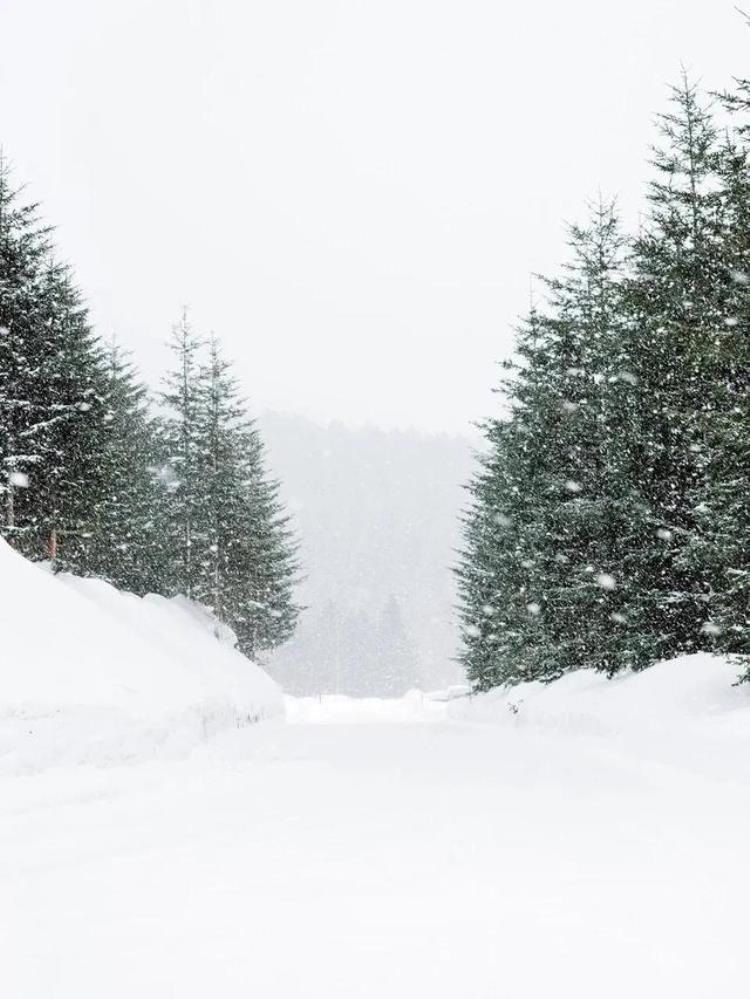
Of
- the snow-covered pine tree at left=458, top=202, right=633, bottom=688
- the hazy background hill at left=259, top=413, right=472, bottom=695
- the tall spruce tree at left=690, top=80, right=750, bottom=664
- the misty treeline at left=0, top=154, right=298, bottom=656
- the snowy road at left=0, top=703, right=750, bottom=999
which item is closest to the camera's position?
the snowy road at left=0, top=703, right=750, bottom=999

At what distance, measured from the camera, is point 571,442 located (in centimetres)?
2141

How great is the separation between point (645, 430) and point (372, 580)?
14703 centimetres

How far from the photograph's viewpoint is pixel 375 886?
452 cm

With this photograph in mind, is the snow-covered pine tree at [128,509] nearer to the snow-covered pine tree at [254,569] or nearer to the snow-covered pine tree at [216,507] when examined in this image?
the snow-covered pine tree at [216,507]

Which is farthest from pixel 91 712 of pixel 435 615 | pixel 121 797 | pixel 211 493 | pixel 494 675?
pixel 435 615

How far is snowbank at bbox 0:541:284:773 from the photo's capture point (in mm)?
9539

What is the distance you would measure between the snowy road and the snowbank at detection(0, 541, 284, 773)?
3.34ft

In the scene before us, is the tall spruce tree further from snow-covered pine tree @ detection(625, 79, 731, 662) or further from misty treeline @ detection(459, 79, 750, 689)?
snow-covered pine tree @ detection(625, 79, 731, 662)

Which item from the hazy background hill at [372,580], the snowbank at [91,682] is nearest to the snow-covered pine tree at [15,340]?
the snowbank at [91,682]

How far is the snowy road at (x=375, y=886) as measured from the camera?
3354 millimetres

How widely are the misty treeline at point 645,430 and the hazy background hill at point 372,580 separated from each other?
282 ft

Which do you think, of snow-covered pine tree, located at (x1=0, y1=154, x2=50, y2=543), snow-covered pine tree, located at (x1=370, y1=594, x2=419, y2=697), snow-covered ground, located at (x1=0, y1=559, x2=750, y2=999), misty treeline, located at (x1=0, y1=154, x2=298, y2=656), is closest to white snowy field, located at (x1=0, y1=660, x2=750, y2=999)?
snow-covered ground, located at (x1=0, y1=559, x2=750, y2=999)

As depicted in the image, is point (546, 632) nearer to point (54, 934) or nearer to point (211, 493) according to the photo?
point (211, 493)

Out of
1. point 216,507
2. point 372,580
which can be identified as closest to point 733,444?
point 216,507
